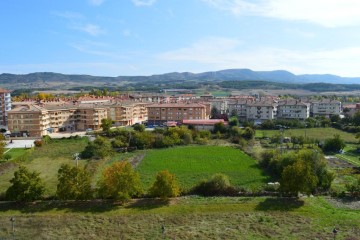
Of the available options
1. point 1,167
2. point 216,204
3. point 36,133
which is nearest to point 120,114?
point 36,133

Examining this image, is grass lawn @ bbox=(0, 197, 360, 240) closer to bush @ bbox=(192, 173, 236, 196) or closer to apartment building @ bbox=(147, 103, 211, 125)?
bush @ bbox=(192, 173, 236, 196)

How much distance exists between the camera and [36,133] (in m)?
51.1

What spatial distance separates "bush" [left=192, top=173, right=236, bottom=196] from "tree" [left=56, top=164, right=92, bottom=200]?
718 cm

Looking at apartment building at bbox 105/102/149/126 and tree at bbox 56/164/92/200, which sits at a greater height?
apartment building at bbox 105/102/149/126

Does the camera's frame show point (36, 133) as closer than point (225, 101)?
Yes

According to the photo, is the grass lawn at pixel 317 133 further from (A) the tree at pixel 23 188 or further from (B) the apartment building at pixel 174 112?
(A) the tree at pixel 23 188

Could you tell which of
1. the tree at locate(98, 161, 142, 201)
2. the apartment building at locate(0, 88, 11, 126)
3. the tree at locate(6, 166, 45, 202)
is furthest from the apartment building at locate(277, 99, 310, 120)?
the tree at locate(6, 166, 45, 202)

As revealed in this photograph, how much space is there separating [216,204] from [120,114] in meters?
42.3

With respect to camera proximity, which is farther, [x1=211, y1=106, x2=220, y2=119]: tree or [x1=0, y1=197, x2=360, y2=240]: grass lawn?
[x1=211, y1=106, x2=220, y2=119]: tree

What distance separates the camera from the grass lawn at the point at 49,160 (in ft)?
93.9

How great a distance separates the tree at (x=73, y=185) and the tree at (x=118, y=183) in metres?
1.07

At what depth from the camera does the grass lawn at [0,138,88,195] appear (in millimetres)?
28619

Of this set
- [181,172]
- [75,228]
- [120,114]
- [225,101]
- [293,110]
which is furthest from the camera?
[225,101]

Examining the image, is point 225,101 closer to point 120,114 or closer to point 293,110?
Result: point 293,110
